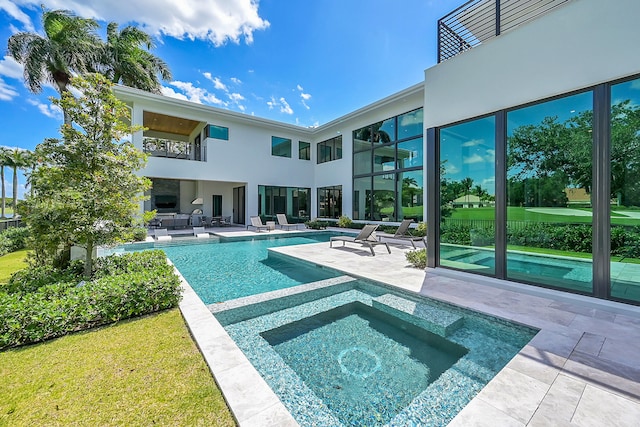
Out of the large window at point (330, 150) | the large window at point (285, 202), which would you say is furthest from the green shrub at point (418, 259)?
the large window at point (285, 202)

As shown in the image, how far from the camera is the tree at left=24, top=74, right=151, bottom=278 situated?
4.65 m

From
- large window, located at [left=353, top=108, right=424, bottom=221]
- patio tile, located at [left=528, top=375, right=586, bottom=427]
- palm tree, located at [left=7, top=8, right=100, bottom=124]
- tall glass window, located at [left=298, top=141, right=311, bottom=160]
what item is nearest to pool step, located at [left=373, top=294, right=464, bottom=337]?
patio tile, located at [left=528, top=375, right=586, bottom=427]

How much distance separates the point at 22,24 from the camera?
13391 millimetres

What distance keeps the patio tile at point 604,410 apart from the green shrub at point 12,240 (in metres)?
15.3

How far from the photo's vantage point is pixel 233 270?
7.88 meters

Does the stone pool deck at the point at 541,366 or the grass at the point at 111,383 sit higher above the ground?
the stone pool deck at the point at 541,366

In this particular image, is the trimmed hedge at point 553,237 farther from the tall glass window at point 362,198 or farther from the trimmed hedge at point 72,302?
the tall glass window at point 362,198

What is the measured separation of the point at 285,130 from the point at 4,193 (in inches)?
1813

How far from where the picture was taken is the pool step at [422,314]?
4078 mm

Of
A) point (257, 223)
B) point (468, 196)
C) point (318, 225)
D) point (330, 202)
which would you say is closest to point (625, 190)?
point (468, 196)

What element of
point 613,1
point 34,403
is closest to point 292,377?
point 34,403

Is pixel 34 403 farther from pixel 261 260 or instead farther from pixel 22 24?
pixel 22 24

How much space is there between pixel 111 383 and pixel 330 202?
58.5 ft

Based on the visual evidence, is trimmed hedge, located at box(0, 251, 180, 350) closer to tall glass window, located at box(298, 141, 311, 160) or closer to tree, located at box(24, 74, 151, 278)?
tree, located at box(24, 74, 151, 278)
